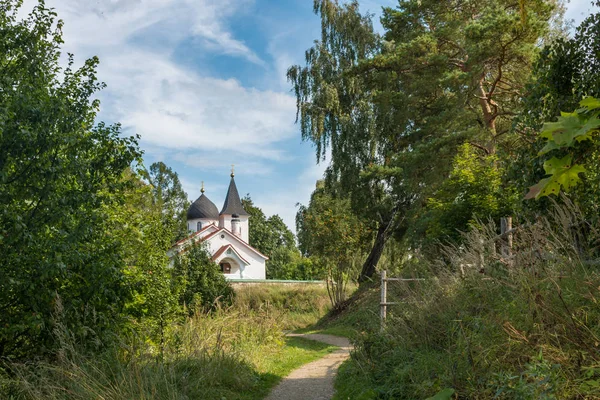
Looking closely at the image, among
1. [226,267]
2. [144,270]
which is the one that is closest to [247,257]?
[226,267]

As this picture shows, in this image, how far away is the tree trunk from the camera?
2572 centimetres

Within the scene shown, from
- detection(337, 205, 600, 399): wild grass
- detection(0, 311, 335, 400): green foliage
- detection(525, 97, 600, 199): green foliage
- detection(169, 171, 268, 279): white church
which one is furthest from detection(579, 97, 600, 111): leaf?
detection(169, 171, 268, 279): white church

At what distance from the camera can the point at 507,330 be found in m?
4.45

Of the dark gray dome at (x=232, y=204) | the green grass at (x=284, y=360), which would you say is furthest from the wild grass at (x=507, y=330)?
the dark gray dome at (x=232, y=204)

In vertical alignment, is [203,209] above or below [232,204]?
below

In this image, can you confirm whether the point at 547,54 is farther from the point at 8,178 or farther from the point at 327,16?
the point at 327,16

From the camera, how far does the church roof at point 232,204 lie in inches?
2506

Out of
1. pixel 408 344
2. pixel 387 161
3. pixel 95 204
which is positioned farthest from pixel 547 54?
pixel 387 161

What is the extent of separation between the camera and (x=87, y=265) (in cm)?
817

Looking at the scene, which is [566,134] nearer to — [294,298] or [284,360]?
[284,360]

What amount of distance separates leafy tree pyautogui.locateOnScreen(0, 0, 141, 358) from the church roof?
54.6 meters

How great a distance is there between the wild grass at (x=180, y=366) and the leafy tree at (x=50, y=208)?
0.58 m

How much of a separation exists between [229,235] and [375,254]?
95.4 ft

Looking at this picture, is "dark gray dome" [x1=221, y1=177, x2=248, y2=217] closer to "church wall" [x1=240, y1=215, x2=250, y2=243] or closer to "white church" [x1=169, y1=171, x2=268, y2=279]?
"white church" [x1=169, y1=171, x2=268, y2=279]
